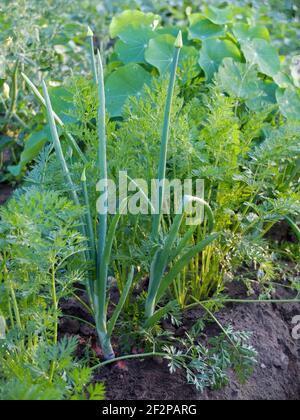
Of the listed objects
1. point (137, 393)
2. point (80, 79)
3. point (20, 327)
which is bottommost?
point (137, 393)

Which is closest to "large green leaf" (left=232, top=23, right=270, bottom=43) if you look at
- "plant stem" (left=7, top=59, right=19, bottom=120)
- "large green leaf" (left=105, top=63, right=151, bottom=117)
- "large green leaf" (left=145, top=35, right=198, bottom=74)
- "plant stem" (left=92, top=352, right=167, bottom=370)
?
"large green leaf" (left=145, top=35, right=198, bottom=74)

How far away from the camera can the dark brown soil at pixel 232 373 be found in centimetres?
129

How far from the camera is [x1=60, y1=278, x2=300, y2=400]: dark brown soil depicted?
1289mm

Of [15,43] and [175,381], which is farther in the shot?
[15,43]

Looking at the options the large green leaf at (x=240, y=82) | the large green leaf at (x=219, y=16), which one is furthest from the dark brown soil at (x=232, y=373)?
the large green leaf at (x=219, y=16)

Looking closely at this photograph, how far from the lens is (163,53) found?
6.15 ft

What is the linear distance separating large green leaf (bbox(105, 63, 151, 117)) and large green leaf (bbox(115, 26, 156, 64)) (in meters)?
0.10

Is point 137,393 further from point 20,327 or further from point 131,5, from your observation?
point 131,5

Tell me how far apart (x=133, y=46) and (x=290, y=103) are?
54 centimetres

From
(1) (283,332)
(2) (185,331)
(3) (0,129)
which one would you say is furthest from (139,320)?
(3) (0,129)

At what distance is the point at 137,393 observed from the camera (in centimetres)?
128

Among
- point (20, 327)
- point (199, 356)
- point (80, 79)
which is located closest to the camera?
point (20, 327)

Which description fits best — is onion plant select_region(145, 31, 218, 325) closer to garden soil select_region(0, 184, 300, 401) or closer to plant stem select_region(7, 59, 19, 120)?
garden soil select_region(0, 184, 300, 401)
